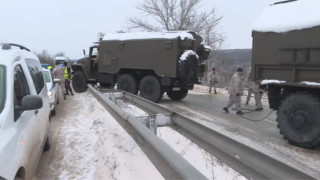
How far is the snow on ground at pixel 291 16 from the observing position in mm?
8023

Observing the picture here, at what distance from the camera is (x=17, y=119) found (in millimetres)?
4285

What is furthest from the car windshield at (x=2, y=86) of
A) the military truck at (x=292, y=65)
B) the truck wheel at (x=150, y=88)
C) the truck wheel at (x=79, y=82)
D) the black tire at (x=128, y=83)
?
the truck wheel at (x=79, y=82)

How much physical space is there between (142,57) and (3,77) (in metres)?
12.5

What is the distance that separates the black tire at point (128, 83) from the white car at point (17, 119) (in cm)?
1179

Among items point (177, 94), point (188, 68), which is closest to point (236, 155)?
point (188, 68)

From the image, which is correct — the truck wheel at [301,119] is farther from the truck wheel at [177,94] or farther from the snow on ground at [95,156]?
the truck wheel at [177,94]

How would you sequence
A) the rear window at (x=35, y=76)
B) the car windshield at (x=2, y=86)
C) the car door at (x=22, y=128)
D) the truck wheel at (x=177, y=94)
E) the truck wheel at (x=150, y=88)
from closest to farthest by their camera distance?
the car door at (x=22, y=128) < the car windshield at (x=2, y=86) < the rear window at (x=35, y=76) < the truck wheel at (x=150, y=88) < the truck wheel at (x=177, y=94)

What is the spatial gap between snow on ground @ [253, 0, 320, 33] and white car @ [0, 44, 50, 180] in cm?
530

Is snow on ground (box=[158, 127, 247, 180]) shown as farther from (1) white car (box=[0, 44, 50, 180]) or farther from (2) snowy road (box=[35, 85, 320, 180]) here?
(1) white car (box=[0, 44, 50, 180])

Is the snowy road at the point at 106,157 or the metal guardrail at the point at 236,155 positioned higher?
the metal guardrail at the point at 236,155

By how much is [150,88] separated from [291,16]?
30.3ft

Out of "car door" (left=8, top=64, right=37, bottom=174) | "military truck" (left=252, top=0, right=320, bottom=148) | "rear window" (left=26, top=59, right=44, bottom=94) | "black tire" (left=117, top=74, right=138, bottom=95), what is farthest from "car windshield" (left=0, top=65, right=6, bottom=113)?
"black tire" (left=117, top=74, right=138, bottom=95)

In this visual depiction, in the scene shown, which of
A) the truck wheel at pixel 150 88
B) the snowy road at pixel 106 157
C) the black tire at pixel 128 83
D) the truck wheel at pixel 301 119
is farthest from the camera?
the black tire at pixel 128 83

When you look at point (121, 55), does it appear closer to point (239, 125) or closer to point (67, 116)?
point (67, 116)
